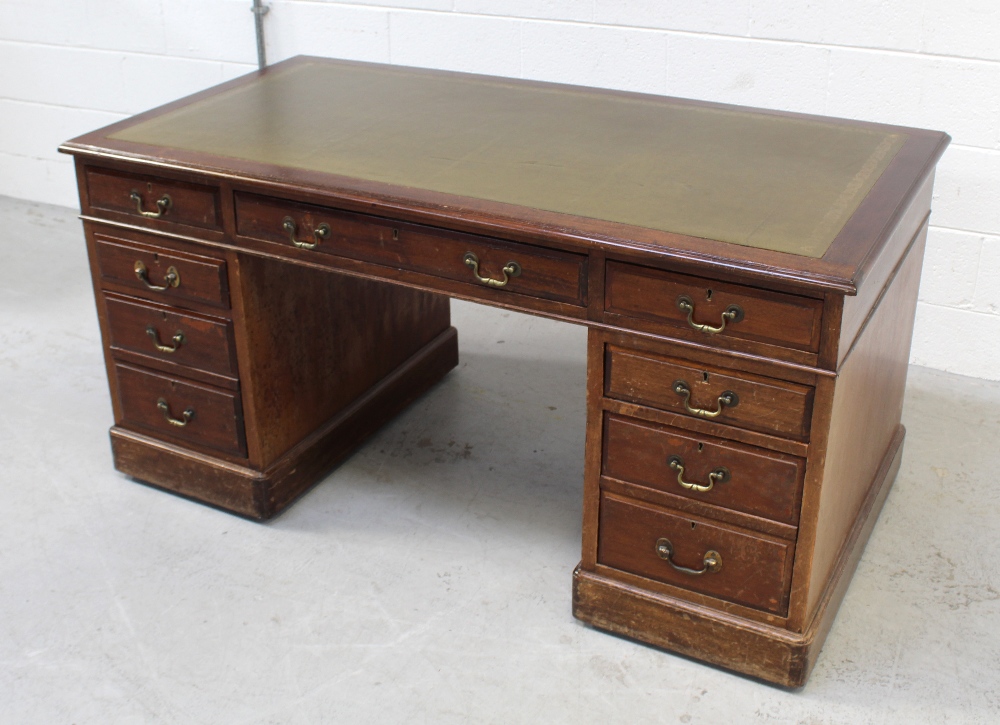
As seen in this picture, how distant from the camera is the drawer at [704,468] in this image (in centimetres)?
199

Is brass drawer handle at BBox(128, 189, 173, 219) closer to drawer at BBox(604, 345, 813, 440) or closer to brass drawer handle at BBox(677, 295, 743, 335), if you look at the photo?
drawer at BBox(604, 345, 813, 440)

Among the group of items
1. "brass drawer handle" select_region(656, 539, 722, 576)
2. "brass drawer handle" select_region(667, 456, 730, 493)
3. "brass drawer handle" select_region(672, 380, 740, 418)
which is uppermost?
"brass drawer handle" select_region(672, 380, 740, 418)

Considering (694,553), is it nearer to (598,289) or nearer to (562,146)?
(598,289)

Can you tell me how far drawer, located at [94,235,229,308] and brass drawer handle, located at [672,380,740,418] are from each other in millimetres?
992

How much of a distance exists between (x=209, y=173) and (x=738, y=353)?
3.56 feet

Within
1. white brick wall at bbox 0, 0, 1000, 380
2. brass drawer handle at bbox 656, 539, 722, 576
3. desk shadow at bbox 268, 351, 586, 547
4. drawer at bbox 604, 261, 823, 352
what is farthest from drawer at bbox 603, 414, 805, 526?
white brick wall at bbox 0, 0, 1000, 380

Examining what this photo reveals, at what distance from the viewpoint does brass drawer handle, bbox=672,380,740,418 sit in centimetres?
196

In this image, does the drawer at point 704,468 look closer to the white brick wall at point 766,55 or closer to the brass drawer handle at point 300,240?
the brass drawer handle at point 300,240

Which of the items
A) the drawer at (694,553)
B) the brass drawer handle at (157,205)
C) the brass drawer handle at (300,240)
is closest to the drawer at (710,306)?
the drawer at (694,553)

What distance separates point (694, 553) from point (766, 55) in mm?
1577

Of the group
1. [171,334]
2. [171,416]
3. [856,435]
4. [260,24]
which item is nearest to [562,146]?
[856,435]

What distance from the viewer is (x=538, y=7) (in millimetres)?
3330

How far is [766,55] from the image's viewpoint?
3.11 metres

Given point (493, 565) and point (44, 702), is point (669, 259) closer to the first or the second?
point (493, 565)
